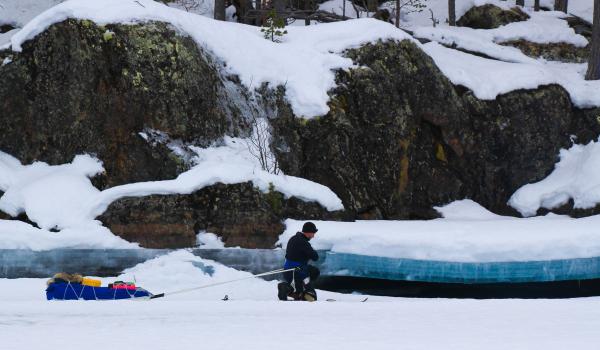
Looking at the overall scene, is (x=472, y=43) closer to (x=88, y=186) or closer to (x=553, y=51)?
(x=553, y=51)

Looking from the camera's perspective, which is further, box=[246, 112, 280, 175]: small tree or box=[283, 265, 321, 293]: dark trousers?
box=[246, 112, 280, 175]: small tree

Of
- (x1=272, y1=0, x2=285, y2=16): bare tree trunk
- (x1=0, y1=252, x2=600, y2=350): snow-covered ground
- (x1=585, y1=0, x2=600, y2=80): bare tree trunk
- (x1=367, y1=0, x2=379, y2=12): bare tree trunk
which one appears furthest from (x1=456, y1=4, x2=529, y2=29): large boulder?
(x1=0, y1=252, x2=600, y2=350): snow-covered ground

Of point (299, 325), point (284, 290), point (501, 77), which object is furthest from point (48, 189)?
point (501, 77)

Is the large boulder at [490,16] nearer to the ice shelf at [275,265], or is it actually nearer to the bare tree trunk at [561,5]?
the bare tree trunk at [561,5]

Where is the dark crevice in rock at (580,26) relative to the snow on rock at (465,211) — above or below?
above

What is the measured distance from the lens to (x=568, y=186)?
68.9 feet

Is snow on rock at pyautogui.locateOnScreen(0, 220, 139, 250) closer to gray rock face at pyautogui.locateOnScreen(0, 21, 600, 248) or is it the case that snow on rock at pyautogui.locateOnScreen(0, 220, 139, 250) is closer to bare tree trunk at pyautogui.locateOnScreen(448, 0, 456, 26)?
gray rock face at pyautogui.locateOnScreen(0, 21, 600, 248)

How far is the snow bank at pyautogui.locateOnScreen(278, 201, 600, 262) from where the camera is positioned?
15766mm

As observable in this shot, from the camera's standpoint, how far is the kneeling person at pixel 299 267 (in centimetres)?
1320

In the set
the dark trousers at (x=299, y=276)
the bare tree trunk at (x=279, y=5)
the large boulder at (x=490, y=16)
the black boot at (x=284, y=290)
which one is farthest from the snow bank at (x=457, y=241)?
the large boulder at (x=490, y=16)

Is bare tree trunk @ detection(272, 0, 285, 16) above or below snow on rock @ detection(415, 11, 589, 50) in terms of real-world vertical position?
above

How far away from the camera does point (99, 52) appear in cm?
1842

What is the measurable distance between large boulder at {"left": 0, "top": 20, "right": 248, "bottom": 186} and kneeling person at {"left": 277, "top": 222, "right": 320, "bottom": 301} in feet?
17.8

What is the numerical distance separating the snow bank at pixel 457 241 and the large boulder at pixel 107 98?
3.63m
